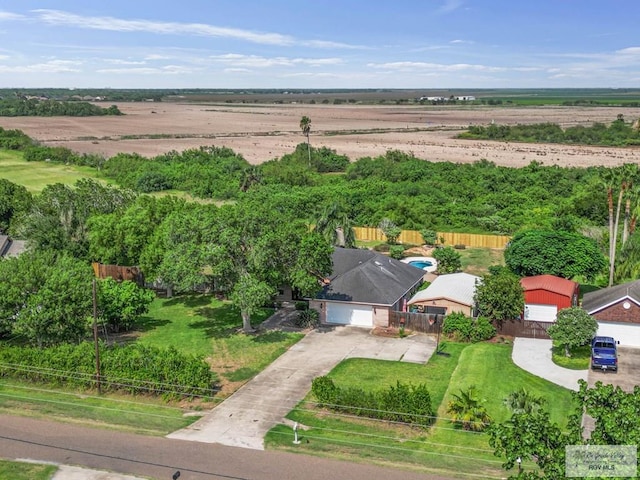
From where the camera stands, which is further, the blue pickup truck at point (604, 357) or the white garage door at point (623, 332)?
the white garage door at point (623, 332)

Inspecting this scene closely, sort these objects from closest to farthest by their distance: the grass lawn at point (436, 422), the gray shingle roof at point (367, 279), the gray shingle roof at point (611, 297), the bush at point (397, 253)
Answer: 1. the grass lawn at point (436, 422)
2. the gray shingle roof at point (611, 297)
3. the gray shingle roof at point (367, 279)
4. the bush at point (397, 253)

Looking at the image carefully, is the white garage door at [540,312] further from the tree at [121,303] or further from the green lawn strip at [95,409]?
the tree at [121,303]

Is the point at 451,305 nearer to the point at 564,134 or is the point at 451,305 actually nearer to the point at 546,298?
the point at 546,298

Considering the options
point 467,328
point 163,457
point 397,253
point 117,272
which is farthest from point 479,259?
point 163,457

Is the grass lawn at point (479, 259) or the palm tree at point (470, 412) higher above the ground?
the grass lawn at point (479, 259)

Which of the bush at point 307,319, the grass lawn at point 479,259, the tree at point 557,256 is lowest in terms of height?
the bush at point 307,319

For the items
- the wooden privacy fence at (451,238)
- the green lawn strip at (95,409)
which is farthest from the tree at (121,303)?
the wooden privacy fence at (451,238)

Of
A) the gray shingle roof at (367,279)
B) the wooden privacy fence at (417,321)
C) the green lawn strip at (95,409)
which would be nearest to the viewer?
the green lawn strip at (95,409)
